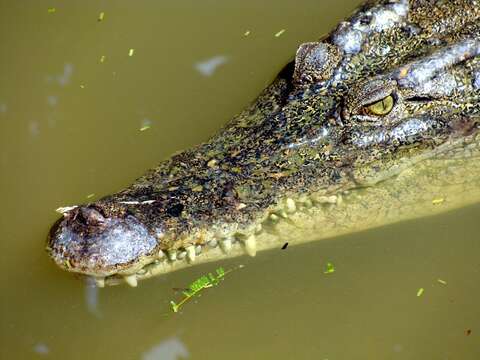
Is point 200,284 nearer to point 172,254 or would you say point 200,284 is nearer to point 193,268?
point 193,268

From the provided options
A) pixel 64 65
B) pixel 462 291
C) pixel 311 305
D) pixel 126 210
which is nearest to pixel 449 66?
pixel 462 291

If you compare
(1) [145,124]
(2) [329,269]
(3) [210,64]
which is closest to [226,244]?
(2) [329,269]

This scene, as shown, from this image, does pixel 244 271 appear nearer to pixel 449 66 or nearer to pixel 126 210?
pixel 126 210

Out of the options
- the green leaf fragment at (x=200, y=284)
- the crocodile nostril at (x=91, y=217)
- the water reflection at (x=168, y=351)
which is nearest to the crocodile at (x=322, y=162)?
the crocodile nostril at (x=91, y=217)

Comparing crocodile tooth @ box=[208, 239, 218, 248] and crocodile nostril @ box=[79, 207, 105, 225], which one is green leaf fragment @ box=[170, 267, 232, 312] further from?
crocodile nostril @ box=[79, 207, 105, 225]

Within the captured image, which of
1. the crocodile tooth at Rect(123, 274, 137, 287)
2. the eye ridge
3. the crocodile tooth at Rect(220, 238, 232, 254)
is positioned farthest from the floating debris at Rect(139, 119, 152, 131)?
the eye ridge

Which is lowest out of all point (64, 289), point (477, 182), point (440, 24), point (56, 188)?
point (477, 182)

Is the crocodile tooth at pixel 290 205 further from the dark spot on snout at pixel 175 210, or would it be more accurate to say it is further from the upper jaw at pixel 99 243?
the upper jaw at pixel 99 243

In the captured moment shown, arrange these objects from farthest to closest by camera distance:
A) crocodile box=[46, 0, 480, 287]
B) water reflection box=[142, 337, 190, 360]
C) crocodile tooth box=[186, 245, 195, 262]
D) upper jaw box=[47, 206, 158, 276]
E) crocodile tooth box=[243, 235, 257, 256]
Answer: water reflection box=[142, 337, 190, 360] < crocodile tooth box=[243, 235, 257, 256] < crocodile tooth box=[186, 245, 195, 262] < crocodile box=[46, 0, 480, 287] < upper jaw box=[47, 206, 158, 276]
